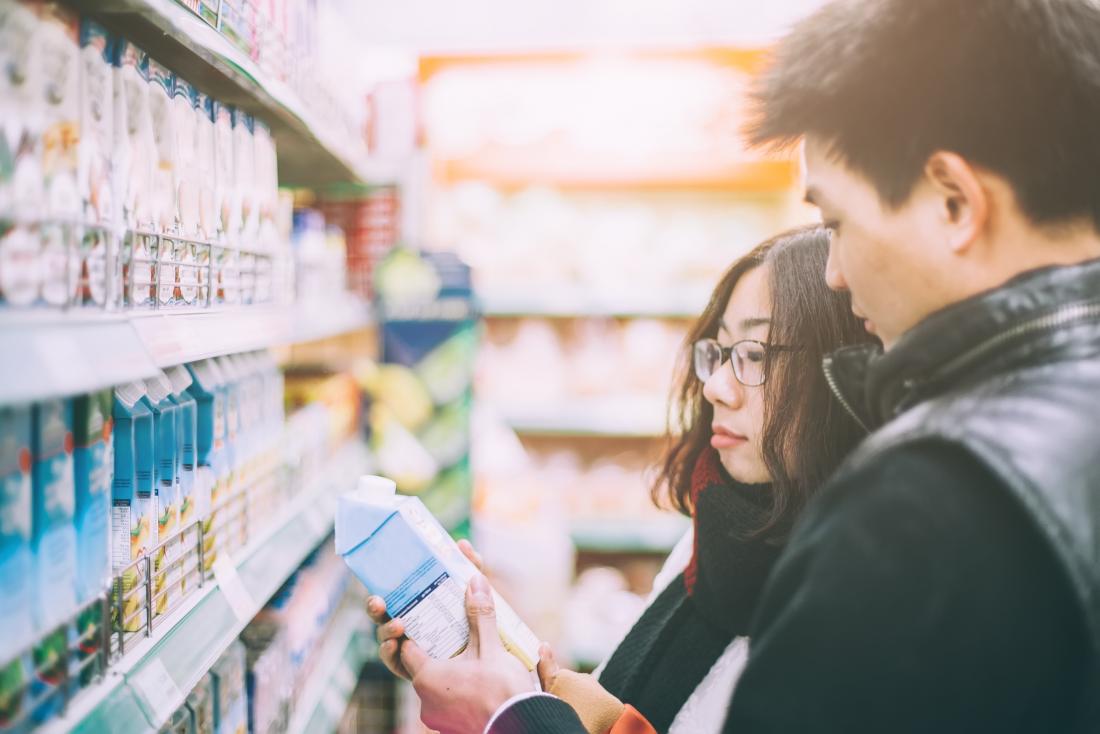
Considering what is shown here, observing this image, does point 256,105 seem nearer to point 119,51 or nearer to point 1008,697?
point 119,51

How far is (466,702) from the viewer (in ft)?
3.24

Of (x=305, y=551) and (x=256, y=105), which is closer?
(x=256, y=105)

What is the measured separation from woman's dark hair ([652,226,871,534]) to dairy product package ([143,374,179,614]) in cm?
87

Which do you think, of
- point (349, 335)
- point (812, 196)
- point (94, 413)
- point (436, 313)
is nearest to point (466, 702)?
point (94, 413)

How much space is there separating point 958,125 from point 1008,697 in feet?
1.60

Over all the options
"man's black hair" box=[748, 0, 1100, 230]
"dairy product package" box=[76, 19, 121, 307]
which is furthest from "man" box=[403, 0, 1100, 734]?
"dairy product package" box=[76, 19, 121, 307]

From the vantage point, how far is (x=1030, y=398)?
634mm

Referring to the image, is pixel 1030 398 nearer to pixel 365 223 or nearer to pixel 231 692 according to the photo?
pixel 231 692

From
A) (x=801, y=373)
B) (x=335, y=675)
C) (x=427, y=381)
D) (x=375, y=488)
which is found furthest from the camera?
(x=427, y=381)

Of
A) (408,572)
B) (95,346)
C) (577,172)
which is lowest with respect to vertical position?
(408,572)

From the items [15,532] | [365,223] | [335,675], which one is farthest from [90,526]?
[365,223]

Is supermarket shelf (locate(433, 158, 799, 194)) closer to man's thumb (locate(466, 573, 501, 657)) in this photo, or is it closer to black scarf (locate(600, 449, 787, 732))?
black scarf (locate(600, 449, 787, 732))

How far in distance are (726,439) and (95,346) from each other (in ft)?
3.15

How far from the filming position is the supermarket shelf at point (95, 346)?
642 mm
